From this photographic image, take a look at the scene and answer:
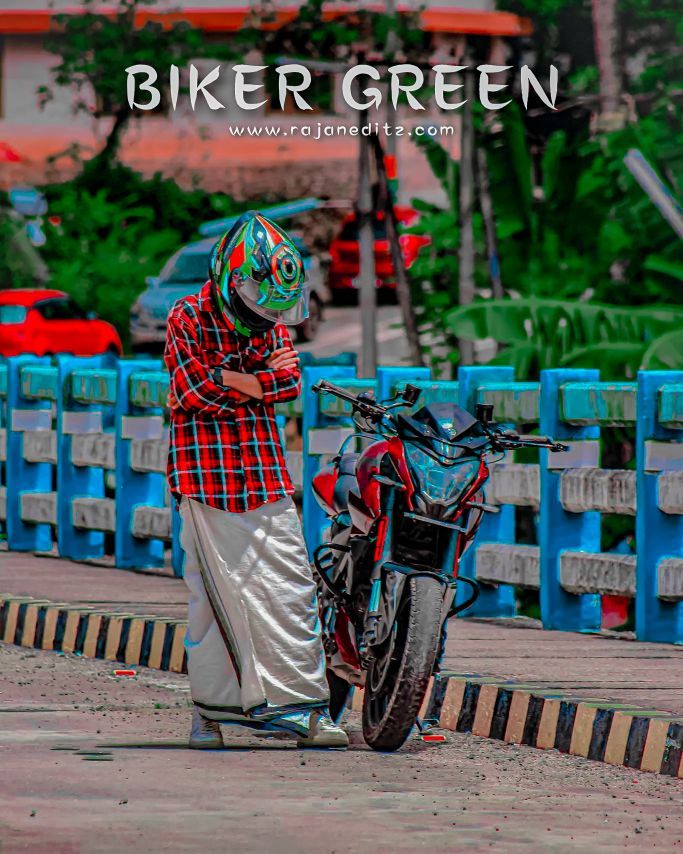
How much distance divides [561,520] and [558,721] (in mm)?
2856

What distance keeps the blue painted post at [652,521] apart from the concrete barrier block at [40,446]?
17.7 ft

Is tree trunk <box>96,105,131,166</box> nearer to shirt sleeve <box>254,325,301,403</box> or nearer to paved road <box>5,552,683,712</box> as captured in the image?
paved road <box>5,552,683,712</box>

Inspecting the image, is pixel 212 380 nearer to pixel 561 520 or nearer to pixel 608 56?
pixel 561 520

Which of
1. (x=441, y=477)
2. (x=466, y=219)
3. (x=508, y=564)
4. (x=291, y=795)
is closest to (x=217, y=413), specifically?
(x=441, y=477)

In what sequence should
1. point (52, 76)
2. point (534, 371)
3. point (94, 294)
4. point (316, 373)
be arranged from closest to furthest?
point (316, 373) < point (534, 371) < point (94, 294) < point (52, 76)

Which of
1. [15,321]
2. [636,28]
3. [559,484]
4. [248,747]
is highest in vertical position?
[636,28]

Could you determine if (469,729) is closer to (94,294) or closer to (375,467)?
(375,467)

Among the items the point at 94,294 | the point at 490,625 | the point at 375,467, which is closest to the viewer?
the point at 375,467

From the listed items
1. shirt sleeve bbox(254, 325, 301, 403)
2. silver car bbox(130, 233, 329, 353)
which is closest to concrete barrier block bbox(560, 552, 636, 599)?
shirt sleeve bbox(254, 325, 301, 403)

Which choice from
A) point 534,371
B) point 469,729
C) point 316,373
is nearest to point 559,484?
point 316,373

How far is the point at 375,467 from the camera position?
8109 mm

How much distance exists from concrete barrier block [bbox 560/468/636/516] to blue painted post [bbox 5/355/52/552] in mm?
5142

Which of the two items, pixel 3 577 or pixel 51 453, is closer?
pixel 3 577

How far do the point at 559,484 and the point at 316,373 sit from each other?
175cm
